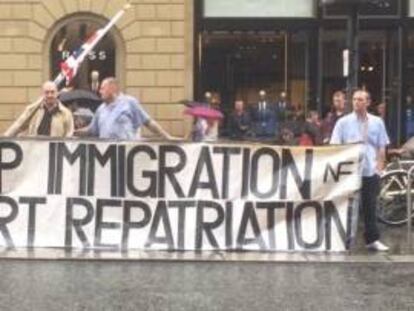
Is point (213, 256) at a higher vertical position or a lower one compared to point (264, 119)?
lower

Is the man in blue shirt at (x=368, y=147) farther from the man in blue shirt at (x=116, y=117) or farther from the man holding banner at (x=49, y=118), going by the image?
the man holding banner at (x=49, y=118)

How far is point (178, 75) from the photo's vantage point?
77.7 feet

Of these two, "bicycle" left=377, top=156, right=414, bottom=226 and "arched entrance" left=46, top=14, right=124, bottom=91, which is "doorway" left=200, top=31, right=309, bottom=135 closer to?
"arched entrance" left=46, top=14, right=124, bottom=91

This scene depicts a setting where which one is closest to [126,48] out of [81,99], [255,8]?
[255,8]

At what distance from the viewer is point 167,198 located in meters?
11.5

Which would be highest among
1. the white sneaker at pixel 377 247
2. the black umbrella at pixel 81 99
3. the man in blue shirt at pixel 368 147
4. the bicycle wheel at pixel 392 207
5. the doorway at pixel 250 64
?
the doorway at pixel 250 64

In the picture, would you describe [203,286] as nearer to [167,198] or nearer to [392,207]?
[167,198]

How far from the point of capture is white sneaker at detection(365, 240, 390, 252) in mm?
11773

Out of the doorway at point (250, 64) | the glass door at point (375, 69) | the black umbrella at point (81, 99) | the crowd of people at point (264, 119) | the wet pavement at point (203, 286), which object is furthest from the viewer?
the glass door at point (375, 69)

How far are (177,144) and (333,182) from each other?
1.72m

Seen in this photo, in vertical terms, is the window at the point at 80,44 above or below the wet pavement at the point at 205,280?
above

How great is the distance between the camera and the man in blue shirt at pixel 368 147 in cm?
1184

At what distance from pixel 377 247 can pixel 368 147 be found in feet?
3.60

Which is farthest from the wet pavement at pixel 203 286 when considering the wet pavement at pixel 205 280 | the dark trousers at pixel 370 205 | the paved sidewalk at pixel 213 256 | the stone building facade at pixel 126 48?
the stone building facade at pixel 126 48
